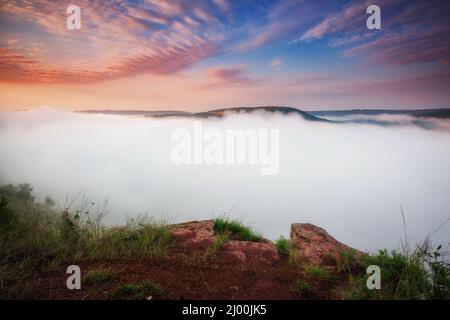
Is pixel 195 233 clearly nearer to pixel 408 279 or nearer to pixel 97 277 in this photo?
pixel 97 277

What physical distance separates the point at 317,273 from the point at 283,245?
1242mm

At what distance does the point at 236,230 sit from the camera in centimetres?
525

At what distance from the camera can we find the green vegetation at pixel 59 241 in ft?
11.7

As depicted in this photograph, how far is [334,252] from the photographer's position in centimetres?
422

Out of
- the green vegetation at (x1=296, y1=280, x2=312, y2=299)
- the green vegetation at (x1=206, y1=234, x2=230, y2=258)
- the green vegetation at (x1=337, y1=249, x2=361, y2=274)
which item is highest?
the green vegetation at (x1=206, y1=234, x2=230, y2=258)

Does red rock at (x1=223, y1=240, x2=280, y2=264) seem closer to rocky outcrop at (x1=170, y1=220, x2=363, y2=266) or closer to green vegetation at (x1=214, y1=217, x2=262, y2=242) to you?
rocky outcrop at (x1=170, y1=220, x2=363, y2=266)

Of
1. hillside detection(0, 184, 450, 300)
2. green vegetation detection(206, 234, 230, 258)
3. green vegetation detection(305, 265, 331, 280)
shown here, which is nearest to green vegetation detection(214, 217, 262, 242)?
hillside detection(0, 184, 450, 300)

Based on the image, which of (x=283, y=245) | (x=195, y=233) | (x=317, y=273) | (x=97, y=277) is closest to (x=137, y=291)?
(x=97, y=277)

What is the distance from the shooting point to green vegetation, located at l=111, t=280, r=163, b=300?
312cm

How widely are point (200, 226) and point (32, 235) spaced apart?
2416mm

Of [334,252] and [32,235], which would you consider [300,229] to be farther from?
[32,235]

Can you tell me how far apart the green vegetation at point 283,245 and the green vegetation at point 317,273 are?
963 mm

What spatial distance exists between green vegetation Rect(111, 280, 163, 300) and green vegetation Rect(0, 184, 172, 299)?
77 cm
